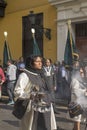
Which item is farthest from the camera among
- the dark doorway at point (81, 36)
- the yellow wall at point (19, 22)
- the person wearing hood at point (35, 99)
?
the yellow wall at point (19, 22)

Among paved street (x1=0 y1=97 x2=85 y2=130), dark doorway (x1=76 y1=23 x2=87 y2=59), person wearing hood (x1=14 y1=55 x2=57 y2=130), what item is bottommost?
paved street (x1=0 y1=97 x2=85 y2=130)

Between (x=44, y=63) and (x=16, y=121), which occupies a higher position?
(x=44, y=63)

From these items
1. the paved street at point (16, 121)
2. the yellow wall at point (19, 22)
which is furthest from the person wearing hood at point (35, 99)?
the yellow wall at point (19, 22)

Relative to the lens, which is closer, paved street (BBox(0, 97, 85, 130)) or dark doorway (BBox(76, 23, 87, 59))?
paved street (BBox(0, 97, 85, 130))

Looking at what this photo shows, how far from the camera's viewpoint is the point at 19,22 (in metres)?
22.2

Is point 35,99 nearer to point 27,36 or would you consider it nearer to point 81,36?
point 81,36

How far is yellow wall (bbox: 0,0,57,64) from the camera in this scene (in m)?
20.0

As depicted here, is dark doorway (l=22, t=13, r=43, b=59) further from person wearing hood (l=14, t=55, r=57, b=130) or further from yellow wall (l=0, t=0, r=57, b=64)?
person wearing hood (l=14, t=55, r=57, b=130)

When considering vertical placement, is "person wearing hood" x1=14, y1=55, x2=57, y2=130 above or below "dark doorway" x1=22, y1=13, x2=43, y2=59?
below

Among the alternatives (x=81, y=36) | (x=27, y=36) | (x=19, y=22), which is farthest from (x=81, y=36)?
(x=19, y=22)

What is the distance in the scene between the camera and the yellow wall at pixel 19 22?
2000 cm

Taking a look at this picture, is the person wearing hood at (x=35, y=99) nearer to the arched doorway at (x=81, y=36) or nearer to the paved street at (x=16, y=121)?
the paved street at (x=16, y=121)

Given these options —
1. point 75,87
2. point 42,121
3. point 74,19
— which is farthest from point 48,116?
point 74,19

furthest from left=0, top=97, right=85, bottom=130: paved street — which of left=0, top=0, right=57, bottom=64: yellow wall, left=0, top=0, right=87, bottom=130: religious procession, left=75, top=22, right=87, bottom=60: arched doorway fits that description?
left=0, top=0, right=57, bottom=64: yellow wall
